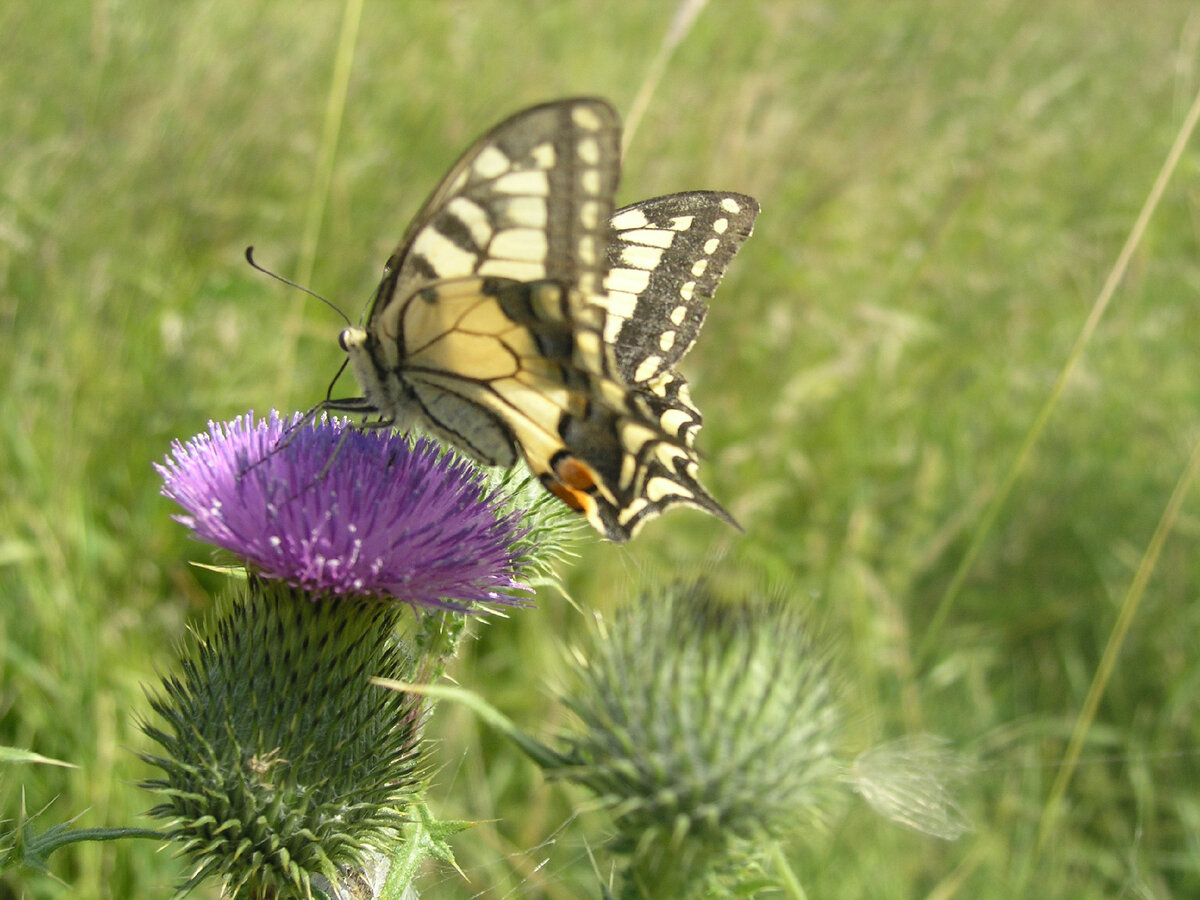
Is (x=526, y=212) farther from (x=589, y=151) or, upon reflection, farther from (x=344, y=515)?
(x=344, y=515)

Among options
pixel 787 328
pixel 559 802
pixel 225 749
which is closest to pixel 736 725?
pixel 225 749

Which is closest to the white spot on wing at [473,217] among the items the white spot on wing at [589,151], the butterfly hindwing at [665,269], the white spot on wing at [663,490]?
the white spot on wing at [589,151]

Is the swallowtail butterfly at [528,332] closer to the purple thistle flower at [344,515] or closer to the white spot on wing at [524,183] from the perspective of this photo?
the white spot on wing at [524,183]

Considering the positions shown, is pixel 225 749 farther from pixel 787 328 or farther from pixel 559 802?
pixel 787 328

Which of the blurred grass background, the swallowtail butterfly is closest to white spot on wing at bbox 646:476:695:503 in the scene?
the swallowtail butterfly

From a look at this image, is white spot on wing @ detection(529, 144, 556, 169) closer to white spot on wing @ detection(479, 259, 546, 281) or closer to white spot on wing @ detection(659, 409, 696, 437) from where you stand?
white spot on wing @ detection(479, 259, 546, 281)

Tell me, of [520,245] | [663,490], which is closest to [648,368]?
[663,490]

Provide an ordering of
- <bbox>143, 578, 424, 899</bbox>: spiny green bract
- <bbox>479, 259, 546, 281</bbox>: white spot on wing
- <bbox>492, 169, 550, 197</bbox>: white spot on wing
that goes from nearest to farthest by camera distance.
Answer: <bbox>143, 578, 424, 899</bbox>: spiny green bract → <bbox>492, 169, 550, 197</bbox>: white spot on wing → <bbox>479, 259, 546, 281</bbox>: white spot on wing
